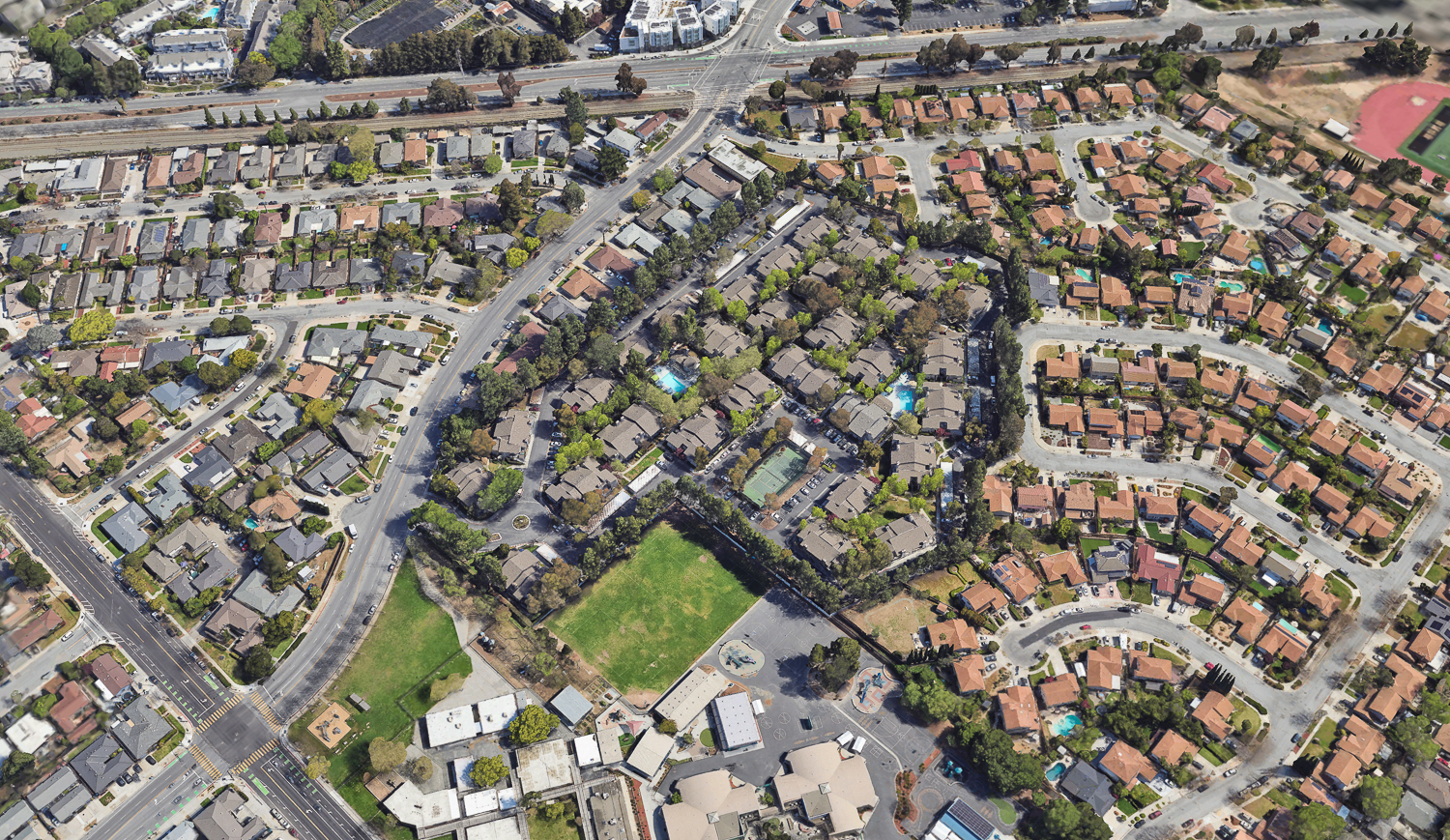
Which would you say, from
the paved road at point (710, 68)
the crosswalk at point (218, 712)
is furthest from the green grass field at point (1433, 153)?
the crosswalk at point (218, 712)

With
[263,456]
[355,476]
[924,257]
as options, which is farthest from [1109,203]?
[263,456]

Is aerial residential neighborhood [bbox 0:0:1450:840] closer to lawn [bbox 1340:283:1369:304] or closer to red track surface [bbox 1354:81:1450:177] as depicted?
red track surface [bbox 1354:81:1450:177]

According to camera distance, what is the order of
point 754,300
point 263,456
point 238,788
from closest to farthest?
point 238,788, point 263,456, point 754,300

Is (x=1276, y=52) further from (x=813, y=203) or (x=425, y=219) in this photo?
(x=425, y=219)

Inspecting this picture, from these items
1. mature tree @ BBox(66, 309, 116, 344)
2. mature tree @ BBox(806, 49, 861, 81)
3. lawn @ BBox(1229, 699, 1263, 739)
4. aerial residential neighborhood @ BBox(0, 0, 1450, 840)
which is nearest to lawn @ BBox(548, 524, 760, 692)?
aerial residential neighborhood @ BBox(0, 0, 1450, 840)

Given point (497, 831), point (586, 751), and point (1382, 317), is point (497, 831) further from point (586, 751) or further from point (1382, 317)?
point (1382, 317)

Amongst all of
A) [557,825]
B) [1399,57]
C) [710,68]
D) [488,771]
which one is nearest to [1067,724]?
[557,825]
